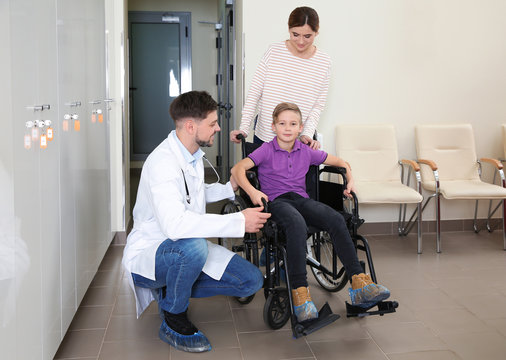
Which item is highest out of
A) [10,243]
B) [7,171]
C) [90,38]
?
[90,38]

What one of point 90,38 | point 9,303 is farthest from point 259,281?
point 90,38

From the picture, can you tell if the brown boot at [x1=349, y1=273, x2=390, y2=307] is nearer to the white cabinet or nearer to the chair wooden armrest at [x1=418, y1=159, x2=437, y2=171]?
the white cabinet

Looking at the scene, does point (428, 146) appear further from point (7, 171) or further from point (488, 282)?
point (7, 171)

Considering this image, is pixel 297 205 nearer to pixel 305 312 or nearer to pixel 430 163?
pixel 305 312

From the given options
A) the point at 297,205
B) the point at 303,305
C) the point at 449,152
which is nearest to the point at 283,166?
the point at 297,205

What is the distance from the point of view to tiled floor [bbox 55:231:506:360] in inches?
95.5

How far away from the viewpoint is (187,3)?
27.0 ft

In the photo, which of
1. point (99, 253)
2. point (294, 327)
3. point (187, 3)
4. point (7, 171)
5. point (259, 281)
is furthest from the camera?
point (187, 3)

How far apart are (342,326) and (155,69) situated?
6515mm

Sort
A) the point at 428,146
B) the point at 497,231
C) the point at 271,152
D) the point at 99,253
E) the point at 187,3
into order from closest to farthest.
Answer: the point at 271,152
the point at 99,253
the point at 428,146
the point at 497,231
the point at 187,3

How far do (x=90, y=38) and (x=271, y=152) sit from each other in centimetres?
114

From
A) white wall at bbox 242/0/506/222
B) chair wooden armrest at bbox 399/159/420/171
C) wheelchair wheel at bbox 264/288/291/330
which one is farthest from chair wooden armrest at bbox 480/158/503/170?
wheelchair wheel at bbox 264/288/291/330

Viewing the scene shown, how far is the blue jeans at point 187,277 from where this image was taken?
2334 mm

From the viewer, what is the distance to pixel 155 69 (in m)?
8.52
